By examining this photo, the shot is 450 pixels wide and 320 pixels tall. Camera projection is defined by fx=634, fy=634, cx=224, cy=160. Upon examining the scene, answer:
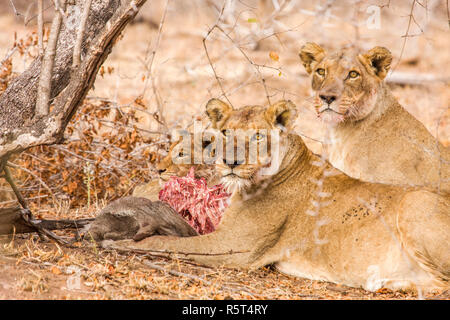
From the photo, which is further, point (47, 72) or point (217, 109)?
point (217, 109)

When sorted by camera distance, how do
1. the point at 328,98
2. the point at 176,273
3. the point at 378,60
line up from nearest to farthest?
the point at 176,273
the point at 328,98
the point at 378,60

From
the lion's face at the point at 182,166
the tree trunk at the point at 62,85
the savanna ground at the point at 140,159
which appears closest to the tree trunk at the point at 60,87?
the tree trunk at the point at 62,85

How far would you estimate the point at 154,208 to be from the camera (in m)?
4.71

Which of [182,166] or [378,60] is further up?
[378,60]

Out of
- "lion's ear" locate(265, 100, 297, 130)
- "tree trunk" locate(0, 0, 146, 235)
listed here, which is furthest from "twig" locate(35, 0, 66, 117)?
"lion's ear" locate(265, 100, 297, 130)

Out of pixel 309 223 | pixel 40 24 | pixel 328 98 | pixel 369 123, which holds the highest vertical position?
pixel 40 24

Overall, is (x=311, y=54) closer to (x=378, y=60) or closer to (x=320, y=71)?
(x=320, y=71)

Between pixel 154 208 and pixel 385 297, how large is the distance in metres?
1.76

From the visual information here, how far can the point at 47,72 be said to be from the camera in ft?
14.6

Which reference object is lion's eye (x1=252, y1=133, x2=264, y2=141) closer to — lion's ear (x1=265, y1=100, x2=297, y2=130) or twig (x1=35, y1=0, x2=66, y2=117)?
lion's ear (x1=265, y1=100, x2=297, y2=130)

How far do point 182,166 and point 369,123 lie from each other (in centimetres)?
174

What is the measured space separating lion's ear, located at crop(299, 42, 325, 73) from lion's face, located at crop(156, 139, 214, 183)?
1332mm

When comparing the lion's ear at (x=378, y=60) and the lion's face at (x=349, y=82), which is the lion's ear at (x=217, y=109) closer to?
the lion's face at (x=349, y=82)

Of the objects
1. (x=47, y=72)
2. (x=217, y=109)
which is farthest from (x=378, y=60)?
(x=47, y=72)
